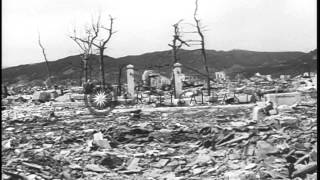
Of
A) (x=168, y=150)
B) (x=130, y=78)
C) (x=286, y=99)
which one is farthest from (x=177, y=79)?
(x=168, y=150)

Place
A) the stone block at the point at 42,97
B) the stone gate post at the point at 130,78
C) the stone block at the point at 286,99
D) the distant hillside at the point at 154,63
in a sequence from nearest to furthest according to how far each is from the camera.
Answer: the stone block at the point at 286,99 < the stone gate post at the point at 130,78 < the stone block at the point at 42,97 < the distant hillside at the point at 154,63

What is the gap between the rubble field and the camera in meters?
6.94

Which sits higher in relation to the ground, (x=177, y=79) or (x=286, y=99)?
(x=177, y=79)

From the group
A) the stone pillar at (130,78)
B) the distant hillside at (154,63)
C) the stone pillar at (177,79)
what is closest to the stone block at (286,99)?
the stone pillar at (177,79)

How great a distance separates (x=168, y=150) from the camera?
8.68m

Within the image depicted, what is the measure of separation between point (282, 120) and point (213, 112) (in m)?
4.61

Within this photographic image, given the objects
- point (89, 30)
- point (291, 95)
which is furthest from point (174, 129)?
point (89, 30)

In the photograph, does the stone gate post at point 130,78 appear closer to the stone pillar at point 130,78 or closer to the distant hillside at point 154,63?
the stone pillar at point 130,78

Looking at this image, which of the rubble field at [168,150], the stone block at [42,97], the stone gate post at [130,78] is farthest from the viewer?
the stone block at [42,97]

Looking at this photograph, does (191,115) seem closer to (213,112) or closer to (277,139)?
(213,112)

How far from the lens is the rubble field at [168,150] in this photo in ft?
22.8

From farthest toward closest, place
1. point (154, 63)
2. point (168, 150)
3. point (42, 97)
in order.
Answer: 1. point (154, 63)
2. point (42, 97)
3. point (168, 150)

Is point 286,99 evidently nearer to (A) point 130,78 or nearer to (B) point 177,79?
(B) point 177,79

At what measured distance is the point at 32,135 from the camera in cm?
1058
